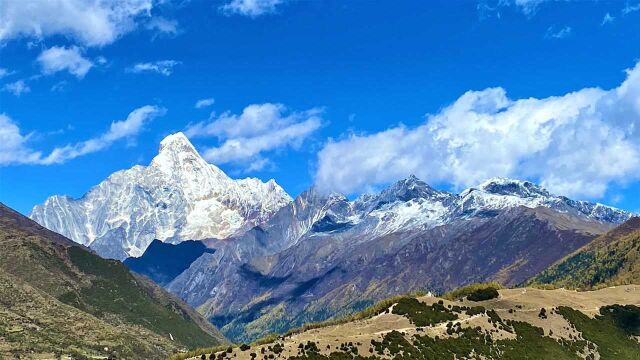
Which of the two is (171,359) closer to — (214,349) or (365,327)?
(214,349)

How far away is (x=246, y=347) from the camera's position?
15388 cm

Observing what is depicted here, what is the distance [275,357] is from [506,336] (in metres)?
68.0

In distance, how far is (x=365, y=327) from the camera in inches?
6673

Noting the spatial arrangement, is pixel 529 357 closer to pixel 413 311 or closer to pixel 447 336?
pixel 447 336

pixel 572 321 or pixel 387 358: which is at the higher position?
pixel 572 321

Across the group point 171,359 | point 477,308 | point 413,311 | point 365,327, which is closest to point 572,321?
point 477,308

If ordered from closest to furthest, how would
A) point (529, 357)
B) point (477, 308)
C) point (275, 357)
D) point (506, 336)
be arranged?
point (275, 357), point (529, 357), point (506, 336), point (477, 308)

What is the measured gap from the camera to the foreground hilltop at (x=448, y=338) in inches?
5861

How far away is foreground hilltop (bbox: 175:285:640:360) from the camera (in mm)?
148875

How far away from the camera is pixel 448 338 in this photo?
164500 mm

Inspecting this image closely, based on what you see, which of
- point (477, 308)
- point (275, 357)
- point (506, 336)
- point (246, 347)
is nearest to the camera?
point (275, 357)

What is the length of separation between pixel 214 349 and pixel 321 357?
141 feet

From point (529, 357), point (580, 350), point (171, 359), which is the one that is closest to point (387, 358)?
point (529, 357)

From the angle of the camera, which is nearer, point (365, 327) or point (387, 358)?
point (387, 358)
